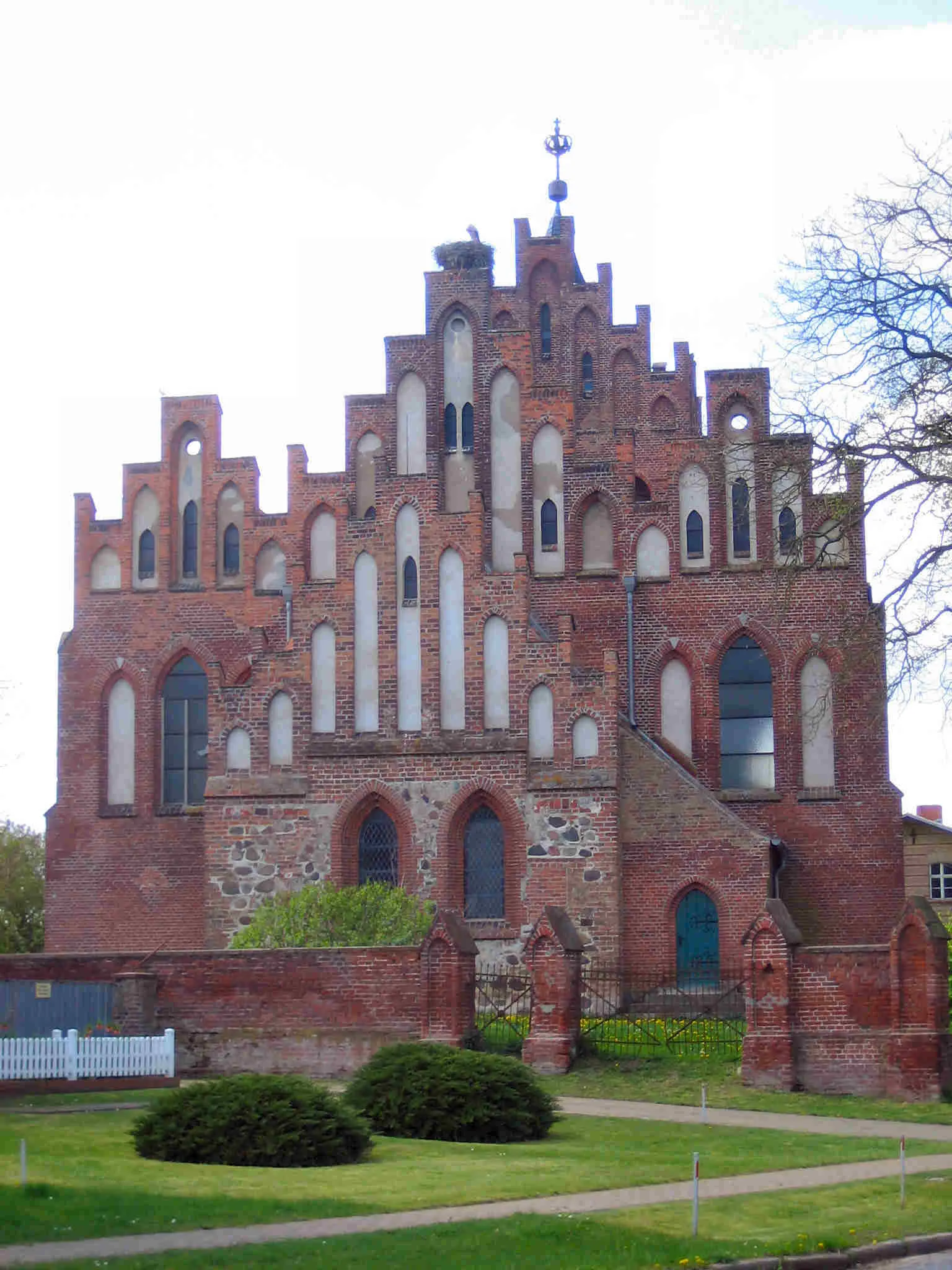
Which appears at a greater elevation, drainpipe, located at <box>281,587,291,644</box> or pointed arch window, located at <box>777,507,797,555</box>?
pointed arch window, located at <box>777,507,797,555</box>

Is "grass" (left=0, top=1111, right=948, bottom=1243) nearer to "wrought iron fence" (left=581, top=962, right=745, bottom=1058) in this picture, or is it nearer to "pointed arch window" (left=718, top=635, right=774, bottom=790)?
"wrought iron fence" (left=581, top=962, right=745, bottom=1058)

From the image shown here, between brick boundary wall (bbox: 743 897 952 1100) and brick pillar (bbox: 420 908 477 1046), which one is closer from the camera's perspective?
brick boundary wall (bbox: 743 897 952 1100)

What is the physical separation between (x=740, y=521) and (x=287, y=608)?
376 inches

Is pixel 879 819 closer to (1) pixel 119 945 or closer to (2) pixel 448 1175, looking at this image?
(1) pixel 119 945

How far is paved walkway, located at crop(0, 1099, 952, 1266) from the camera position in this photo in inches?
560

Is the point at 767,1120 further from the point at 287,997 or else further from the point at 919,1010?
the point at 287,997

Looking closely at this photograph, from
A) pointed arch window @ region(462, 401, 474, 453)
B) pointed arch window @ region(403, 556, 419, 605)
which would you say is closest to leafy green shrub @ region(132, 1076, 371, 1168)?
pointed arch window @ region(403, 556, 419, 605)

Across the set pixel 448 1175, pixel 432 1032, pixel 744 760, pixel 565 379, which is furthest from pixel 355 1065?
pixel 565 379

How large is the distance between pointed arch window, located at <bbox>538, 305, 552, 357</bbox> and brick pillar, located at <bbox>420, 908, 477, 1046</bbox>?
17.6 m

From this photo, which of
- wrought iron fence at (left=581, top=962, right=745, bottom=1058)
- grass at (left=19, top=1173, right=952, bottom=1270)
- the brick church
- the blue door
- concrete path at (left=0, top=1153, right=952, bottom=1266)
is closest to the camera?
grass at (left=19, top=1173, right=952, bottom=1270)

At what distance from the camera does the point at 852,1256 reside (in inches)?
588

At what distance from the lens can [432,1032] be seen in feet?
92.6

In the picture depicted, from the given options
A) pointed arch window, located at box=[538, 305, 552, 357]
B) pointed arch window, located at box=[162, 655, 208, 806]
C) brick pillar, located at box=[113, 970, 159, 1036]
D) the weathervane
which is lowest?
brick pillar, located at box=[113, 970, 159, 1036]

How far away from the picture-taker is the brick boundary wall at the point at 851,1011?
26.4 m
